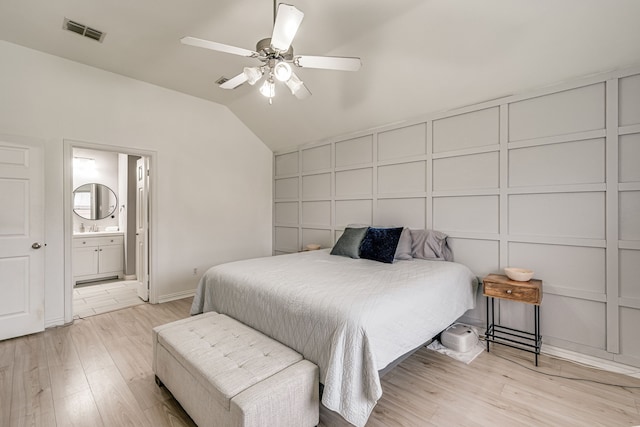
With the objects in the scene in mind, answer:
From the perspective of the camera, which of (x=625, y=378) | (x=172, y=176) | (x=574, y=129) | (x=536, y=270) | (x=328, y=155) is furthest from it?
(x=328, y=155)

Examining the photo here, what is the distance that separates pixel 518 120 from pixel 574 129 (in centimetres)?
45

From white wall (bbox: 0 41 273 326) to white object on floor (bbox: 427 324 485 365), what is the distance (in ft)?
11.4

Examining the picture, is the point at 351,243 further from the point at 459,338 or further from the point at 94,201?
the point at 94,201

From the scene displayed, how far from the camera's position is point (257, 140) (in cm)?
532

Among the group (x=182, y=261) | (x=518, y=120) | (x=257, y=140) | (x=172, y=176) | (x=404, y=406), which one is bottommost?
(x=404, y=406)

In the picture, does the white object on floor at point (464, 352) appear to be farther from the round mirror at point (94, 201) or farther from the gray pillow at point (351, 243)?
the round mirror at point (94, 201)

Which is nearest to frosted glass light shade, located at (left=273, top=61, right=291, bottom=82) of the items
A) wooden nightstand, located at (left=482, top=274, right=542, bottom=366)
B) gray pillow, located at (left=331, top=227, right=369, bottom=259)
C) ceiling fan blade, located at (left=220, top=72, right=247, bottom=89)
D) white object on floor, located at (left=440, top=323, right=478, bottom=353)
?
ceiling fan blade, located at (left=220, top=72, right=247, bottom=89)

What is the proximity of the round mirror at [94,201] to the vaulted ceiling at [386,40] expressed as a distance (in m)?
3.01

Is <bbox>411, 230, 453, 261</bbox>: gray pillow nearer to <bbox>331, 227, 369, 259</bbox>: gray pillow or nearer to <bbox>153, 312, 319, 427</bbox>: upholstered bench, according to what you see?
<bbox>331, 227, 369, 259</bbox>: gray pillow

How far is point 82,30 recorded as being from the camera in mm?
2820

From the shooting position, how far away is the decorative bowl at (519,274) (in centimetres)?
256

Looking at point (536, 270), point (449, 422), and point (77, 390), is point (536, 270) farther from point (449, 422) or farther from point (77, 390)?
point (77, 390)

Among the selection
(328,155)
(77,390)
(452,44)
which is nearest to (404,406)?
(77,390)

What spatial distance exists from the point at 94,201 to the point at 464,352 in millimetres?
6689
